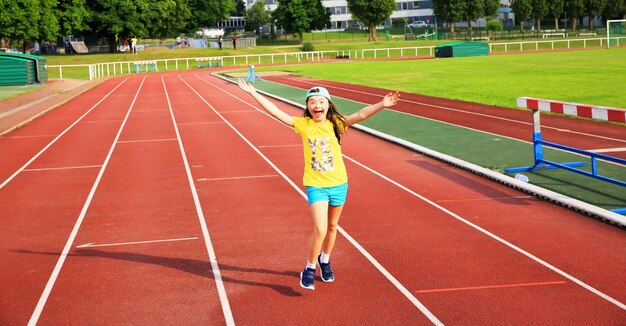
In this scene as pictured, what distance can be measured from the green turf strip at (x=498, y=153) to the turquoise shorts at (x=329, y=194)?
15.7 feet

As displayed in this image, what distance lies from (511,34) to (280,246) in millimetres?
104625

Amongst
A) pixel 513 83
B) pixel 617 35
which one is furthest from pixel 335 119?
pixel 617 35

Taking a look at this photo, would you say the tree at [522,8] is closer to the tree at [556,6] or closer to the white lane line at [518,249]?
the tree at [556,6]

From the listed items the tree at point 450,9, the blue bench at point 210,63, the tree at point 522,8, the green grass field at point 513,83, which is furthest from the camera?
the tree at point 450,9

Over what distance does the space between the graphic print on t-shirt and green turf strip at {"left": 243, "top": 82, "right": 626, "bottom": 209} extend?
490 centimetres

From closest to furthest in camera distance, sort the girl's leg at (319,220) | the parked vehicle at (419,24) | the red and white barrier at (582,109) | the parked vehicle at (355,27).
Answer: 1. the girl's leg at (319,220)
2. the red and white barrier at (582,109)
3. the parked vehicle at (419,24)
4. the parked vehicle at (355,27)

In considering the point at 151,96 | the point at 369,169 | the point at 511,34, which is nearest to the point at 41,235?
the point at 369,169

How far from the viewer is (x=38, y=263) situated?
8.40m

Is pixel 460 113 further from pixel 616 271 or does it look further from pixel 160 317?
pixel 160 317

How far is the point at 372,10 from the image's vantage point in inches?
4493

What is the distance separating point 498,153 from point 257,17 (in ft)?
437

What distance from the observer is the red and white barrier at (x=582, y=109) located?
1005cm

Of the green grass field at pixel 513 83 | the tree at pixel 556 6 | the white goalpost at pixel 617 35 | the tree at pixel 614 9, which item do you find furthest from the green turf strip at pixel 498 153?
the tree at pixel 614 9

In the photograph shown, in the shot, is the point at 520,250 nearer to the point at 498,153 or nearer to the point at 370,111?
the point at 370,111
